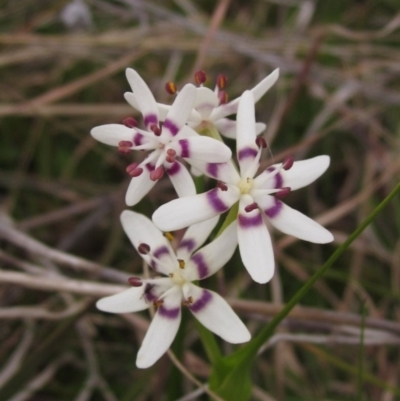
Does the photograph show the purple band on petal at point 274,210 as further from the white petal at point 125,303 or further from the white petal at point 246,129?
the white petal at point 125,303

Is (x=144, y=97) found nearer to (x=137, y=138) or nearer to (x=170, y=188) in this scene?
(x=137, y=138)

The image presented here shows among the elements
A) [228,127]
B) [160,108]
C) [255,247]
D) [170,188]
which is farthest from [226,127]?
[170,188]

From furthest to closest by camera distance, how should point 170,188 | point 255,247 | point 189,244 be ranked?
1. point 170,188
2. point 189,244
3. point 255,247

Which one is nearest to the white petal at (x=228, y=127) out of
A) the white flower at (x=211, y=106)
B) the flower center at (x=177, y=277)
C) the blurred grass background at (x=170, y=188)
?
the white flower at (x=211, y=106)

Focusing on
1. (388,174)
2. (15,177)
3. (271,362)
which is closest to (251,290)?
Answer: (271,362)

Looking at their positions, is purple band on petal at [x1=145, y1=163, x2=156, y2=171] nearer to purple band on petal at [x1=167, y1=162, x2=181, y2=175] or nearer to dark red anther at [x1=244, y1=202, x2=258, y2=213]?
purple band on petal at [x1=167, y1=162, x2=181, y2=175]

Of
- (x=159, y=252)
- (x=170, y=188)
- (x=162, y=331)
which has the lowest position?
(x=162, y=331)
